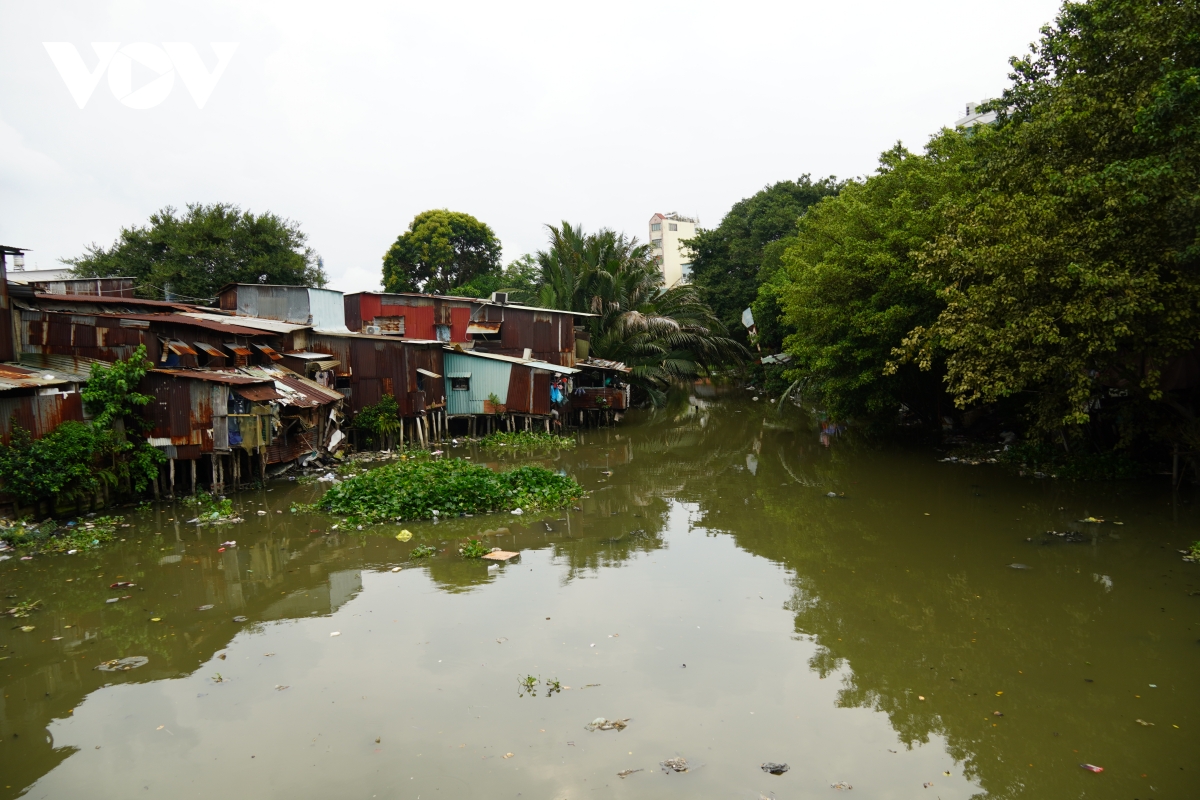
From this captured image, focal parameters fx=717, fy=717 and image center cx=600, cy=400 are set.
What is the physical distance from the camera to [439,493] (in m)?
12.5

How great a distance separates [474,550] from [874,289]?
11.6 meters

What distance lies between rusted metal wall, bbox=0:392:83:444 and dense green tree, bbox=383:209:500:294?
36.2 metres

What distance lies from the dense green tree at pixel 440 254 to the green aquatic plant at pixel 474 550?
3845 cm

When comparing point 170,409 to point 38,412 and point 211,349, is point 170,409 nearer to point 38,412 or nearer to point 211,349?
point 211,349

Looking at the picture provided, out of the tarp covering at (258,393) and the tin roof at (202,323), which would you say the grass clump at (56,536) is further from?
the tin roof at (202,323)

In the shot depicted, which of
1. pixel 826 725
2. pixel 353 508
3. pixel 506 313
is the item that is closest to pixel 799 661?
pixel 826 725

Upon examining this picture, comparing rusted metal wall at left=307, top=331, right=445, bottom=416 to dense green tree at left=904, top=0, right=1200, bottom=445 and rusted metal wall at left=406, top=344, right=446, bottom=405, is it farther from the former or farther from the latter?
dense green tree at left=904, top=0, right=1200, bottom=445

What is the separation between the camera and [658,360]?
29.8 m

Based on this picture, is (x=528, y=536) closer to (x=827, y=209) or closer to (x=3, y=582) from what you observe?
(x=3, y=582)

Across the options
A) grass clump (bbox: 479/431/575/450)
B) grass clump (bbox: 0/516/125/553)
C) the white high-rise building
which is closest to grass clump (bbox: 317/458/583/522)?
grass clump (bbox: 0/516/125/553)

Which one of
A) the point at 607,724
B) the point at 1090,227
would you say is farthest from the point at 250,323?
the point at 1090,227

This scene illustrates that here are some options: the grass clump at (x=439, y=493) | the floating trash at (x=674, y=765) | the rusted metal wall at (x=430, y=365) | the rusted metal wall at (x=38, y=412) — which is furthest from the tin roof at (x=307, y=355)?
the floating trash at (x=674, y=765)

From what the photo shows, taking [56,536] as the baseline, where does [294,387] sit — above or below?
above

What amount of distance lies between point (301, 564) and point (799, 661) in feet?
22.7
